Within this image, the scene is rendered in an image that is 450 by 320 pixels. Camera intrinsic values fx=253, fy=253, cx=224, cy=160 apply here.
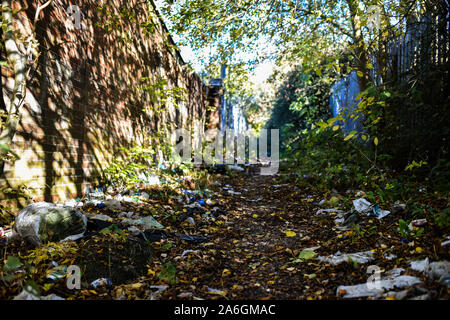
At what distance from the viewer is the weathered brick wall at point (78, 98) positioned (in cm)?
246

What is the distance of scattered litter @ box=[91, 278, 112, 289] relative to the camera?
1.57 metres

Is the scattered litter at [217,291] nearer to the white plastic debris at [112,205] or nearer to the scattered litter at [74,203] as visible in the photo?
the white plastic debris at [112,205]

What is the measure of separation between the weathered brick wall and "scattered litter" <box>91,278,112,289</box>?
1.37 metres

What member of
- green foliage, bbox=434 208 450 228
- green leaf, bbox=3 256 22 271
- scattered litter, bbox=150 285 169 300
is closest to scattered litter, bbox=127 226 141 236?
scattered litter, bbox=150 285 169 300

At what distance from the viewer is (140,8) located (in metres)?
4.84

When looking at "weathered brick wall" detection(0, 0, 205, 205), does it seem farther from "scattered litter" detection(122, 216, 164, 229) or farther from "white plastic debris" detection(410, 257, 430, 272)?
"white plastic debris" detection(410, 257, 430, 272)

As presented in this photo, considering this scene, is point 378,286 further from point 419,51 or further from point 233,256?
point 419,51

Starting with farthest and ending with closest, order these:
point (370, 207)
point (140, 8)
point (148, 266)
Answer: point (140, 8) → point (370, 207) → point (148, 266)

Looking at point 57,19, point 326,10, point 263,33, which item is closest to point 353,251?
point 57,19

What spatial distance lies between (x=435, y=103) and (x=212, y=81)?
31.9ft

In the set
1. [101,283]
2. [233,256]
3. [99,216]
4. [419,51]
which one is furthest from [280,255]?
[419,51]

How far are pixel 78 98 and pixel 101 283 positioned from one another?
8.01 feet

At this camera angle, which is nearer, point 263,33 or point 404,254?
point 404,254

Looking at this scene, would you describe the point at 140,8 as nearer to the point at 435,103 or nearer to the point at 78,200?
the point at 78,200
